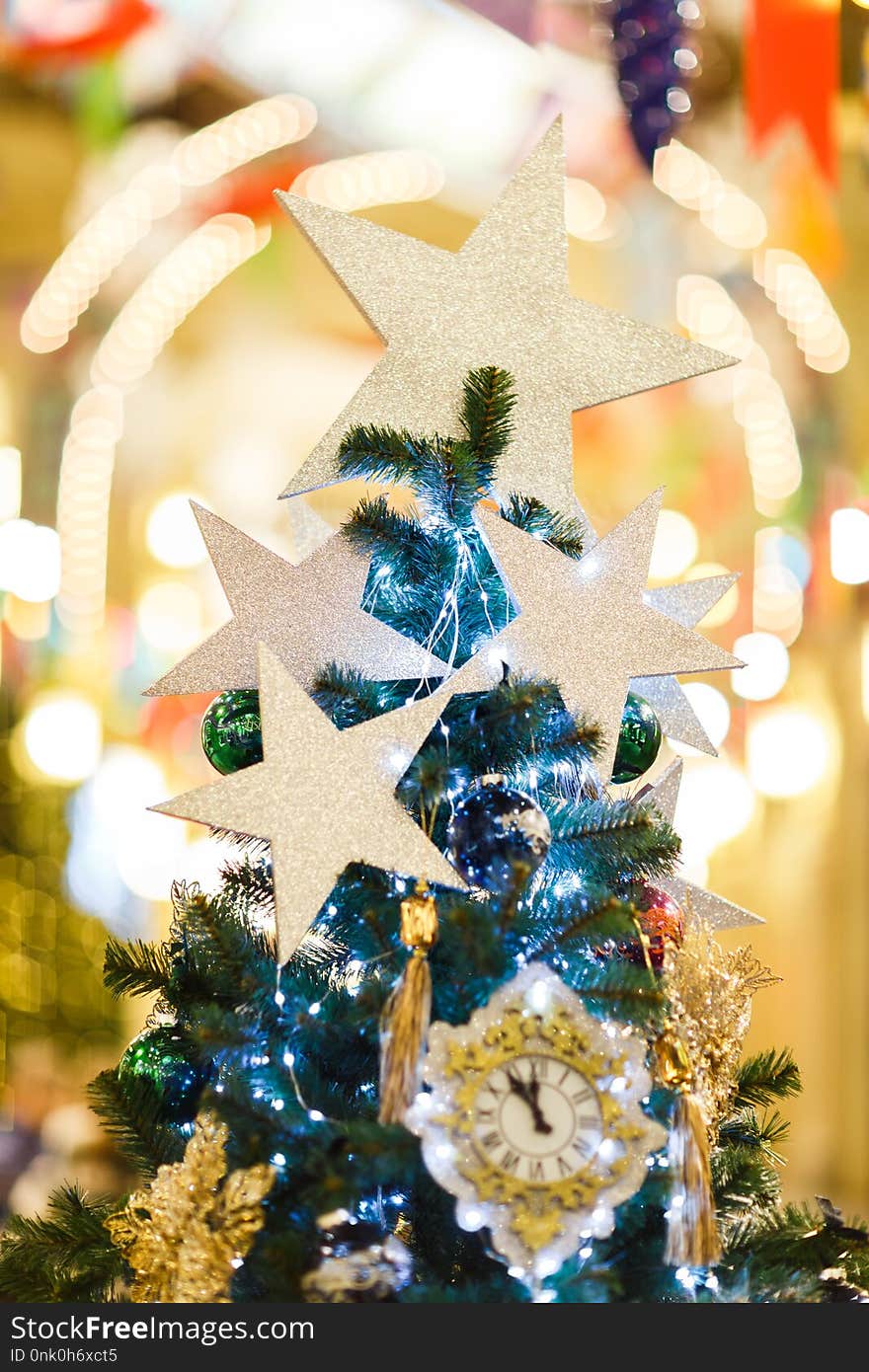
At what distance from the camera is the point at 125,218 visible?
1889 millimetres

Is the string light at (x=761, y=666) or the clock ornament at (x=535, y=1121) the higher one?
the string light at (x=761, y=666)

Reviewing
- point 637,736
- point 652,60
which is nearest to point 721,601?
point 652,60

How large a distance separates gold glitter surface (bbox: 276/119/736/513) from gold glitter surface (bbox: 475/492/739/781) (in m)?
0.07

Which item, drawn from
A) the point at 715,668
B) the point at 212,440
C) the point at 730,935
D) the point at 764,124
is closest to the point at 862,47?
the point at 764,124

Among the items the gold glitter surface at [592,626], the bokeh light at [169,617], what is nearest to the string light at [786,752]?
the bokeh light at [169,617]

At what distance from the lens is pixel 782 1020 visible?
1.93 meters

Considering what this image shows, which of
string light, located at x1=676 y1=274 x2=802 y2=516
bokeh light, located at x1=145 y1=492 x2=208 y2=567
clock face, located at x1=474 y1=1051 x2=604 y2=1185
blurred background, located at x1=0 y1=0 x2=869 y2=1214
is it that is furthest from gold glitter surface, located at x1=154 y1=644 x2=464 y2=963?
string light, located at x1=676 y1=274 x2=802 y2=516

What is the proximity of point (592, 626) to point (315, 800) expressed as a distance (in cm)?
21

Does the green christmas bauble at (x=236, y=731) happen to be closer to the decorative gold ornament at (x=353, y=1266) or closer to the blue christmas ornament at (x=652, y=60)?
the decorative gold ornament at (x=353, y=1266)

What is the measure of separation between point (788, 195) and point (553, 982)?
5.95ft

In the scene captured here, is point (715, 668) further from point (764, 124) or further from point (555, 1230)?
point (764, 124)

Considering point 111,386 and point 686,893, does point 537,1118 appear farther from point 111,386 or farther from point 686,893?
point 111,386

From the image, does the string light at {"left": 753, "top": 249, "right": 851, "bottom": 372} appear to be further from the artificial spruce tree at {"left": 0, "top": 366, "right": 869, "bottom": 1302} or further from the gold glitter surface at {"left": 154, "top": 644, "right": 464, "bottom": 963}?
the gold glitter surface at {"left": 154, "top": 644, "right": 464, "bottom": 963}

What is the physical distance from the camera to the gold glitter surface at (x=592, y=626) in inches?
28.3
